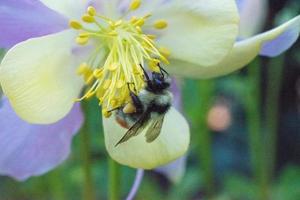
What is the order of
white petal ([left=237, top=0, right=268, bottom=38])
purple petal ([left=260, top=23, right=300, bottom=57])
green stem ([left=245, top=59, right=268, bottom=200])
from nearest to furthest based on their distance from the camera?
purple petal ([left=260, top=23, right=300, bottom=57]) → white petal ([left=237, top=0, right=268, bottom=38]) → green stem ([left=245, top=59, right=268, bottom=200])

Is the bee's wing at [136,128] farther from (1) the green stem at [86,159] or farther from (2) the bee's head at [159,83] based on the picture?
(1) the green stem at [86,159]

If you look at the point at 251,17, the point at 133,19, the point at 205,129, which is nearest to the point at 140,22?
the point at 133,19

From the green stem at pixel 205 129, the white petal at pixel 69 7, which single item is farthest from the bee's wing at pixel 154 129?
the green stem at pixel 205 129

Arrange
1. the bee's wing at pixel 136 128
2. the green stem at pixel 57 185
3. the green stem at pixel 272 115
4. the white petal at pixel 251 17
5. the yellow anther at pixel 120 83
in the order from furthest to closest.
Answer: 1. the green stem at pixel 272 115
2. the green stem at pixel 57 185
3. the white petal at pixel 251 17
4. the yellow anther at pixel 120 83
5. the bee's wing at pixel 136 128

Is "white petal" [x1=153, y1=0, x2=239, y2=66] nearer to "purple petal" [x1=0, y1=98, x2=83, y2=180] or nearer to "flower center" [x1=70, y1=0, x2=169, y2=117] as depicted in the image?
"flower center" [x1=70, y1=0, x2=169, y2=117]

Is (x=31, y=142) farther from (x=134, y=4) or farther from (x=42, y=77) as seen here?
(x=134, y=4)

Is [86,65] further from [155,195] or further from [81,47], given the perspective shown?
[155,195]

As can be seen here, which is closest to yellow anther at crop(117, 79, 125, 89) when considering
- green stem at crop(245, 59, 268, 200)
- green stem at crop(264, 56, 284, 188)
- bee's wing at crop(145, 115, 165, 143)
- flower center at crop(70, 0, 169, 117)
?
flower center at crop(70, 0, 169, 117)
